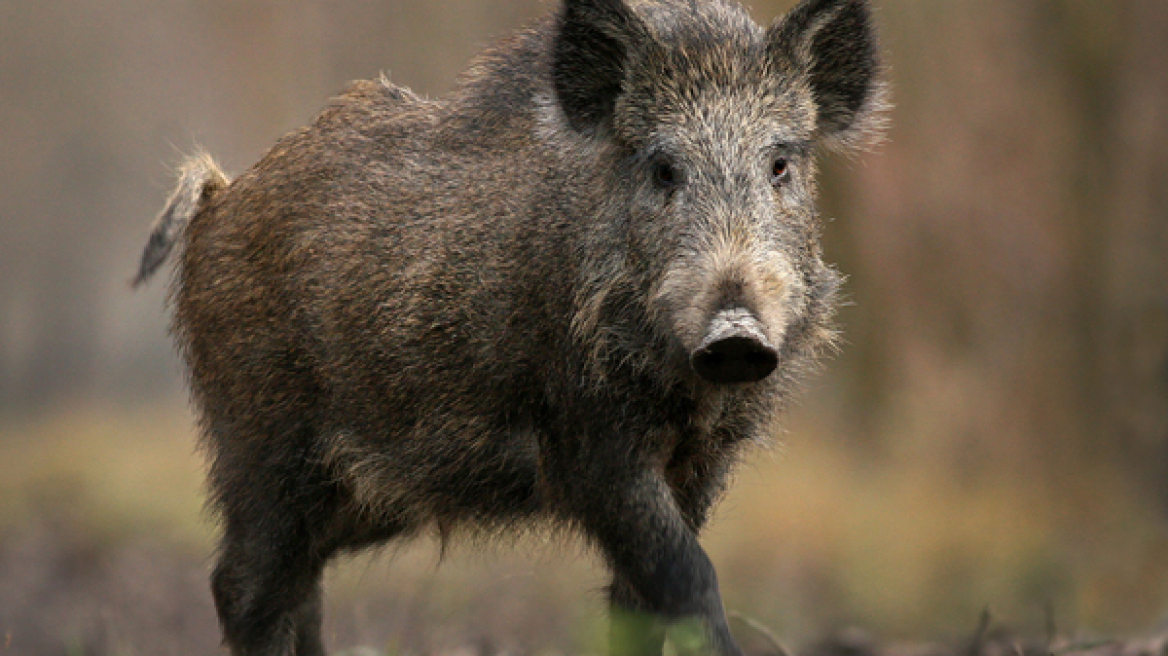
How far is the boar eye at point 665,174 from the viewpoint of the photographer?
401cm

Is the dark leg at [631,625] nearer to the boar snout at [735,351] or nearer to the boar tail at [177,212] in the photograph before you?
the boar snout at [735,351]

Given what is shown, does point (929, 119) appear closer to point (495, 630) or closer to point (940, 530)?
point (940, 530)

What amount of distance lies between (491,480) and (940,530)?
3.74m

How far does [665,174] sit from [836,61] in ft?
2.56

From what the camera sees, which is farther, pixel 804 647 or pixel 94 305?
pixel 94 305

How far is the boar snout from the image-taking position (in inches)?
136

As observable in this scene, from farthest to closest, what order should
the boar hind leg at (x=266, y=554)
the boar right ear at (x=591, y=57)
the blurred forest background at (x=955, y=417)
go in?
the blurred forest background at (x=955, y=417) → the boar hind leg at (x=266, y=554) → the boar right ear at (x=591, y=57)

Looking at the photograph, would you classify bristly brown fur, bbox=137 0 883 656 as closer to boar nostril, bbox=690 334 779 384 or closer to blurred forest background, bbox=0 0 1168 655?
boar nostril, bbox=690 334 779 384

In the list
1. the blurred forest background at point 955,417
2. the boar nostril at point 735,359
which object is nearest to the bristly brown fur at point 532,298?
the boar nostril at point 735,359

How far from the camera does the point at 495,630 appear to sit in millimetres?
7641

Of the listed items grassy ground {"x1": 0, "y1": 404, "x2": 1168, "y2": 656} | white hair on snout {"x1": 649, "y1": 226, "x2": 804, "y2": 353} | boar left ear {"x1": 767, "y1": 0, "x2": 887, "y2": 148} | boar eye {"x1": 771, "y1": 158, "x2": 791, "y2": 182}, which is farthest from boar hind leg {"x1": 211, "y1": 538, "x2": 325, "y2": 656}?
boar left ear {"x1": 767, "y1": 0, "x2": 887, "y2": 148}

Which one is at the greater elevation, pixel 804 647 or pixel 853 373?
pixel 853 373

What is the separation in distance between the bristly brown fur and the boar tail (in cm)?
1

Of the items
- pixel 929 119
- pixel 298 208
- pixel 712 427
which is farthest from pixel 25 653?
pixel 929 119
